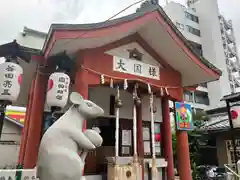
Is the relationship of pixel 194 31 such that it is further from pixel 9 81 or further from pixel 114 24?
pixel 9 81

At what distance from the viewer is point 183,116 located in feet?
27.3

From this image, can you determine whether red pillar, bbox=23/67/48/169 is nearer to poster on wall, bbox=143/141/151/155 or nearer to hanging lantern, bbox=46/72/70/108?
hanging lantern, bbox=46/72/70/108

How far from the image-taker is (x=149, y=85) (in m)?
7.37

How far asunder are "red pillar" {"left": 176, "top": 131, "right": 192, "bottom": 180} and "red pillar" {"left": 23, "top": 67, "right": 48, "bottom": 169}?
4.85 meters

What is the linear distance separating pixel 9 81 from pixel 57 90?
3.84 ft

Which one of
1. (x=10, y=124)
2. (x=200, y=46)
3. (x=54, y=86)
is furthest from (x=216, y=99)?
(x=54, y=86)

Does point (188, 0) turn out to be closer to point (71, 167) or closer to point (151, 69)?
point (151, 69)

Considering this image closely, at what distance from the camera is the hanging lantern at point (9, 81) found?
18.1ft

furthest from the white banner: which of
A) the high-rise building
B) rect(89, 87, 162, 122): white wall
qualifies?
the high-rise building

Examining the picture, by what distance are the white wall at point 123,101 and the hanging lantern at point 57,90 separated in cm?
229

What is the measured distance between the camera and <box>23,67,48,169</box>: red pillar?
671 centimetres

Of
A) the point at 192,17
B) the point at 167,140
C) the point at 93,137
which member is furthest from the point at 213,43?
the point at 93,137

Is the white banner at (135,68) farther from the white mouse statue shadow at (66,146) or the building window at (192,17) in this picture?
the building window at (192,17)

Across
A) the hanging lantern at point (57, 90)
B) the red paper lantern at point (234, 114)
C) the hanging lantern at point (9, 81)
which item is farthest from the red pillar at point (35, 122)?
the red paper lantern at point (234, 114)
